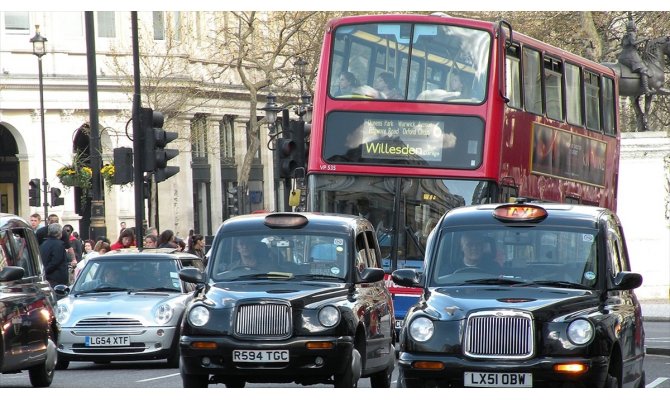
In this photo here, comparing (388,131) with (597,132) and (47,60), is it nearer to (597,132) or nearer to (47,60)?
(597,132)

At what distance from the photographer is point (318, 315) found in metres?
14.6

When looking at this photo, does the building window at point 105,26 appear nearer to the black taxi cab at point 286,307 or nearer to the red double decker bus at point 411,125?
the red double decker bus at point 411,125

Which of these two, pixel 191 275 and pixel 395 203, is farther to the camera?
pixel 395 203

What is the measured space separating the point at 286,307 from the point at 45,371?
3396mm

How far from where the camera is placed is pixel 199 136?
72.2 meters

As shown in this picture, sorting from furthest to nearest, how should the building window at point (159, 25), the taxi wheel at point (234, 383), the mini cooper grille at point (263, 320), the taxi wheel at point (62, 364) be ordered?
the building window at point (159, 25) → the taxi wheel at point (62, 364) → the taxi wheel at point (234, 383) → the mini cooper grille at point (263, 320)

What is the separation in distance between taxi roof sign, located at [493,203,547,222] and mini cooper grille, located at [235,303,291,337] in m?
2.09

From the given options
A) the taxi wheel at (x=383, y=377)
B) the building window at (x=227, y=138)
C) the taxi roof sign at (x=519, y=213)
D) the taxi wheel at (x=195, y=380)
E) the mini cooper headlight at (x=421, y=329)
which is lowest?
the building window at (x=227, y=138)

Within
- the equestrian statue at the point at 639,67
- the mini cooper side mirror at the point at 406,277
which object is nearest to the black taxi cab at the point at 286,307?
the mini cooper side mirror at the point at 406,277

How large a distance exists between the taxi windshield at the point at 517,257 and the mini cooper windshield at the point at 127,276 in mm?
8734

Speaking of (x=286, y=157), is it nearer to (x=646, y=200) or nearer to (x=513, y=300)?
(x=646, y=200)

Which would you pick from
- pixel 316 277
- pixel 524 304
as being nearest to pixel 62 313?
→ pixel 316 277

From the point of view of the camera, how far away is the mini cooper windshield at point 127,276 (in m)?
21.6

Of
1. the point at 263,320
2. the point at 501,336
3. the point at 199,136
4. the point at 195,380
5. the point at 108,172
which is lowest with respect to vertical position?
the point at 199,136
